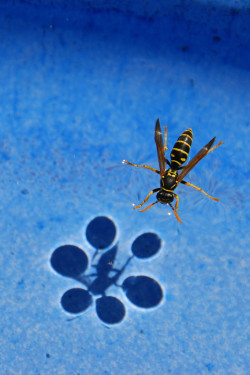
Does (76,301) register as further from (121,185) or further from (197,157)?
(197,157)

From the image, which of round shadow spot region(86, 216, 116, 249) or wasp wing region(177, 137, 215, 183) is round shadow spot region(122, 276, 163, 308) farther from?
wasp wing region(177, 137, 215, 183)

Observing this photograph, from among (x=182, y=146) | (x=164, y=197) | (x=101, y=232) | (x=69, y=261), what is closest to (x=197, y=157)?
(x=182, y=146)

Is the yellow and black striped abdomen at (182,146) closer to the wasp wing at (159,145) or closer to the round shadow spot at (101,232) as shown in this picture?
the wasp wing at (159,145)

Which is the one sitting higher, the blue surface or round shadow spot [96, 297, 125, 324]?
the blue surface

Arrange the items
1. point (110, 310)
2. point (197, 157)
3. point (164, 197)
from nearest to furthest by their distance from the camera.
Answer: point (197, 157) → point (164, 197) → point (110, 310)

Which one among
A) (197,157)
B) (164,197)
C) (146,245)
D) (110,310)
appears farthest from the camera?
(146,245)

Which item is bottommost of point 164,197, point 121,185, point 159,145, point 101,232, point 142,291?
point 142,291

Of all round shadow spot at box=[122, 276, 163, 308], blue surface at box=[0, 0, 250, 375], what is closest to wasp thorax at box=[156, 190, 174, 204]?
blue surface at box=[0, 0, 250, 375]
